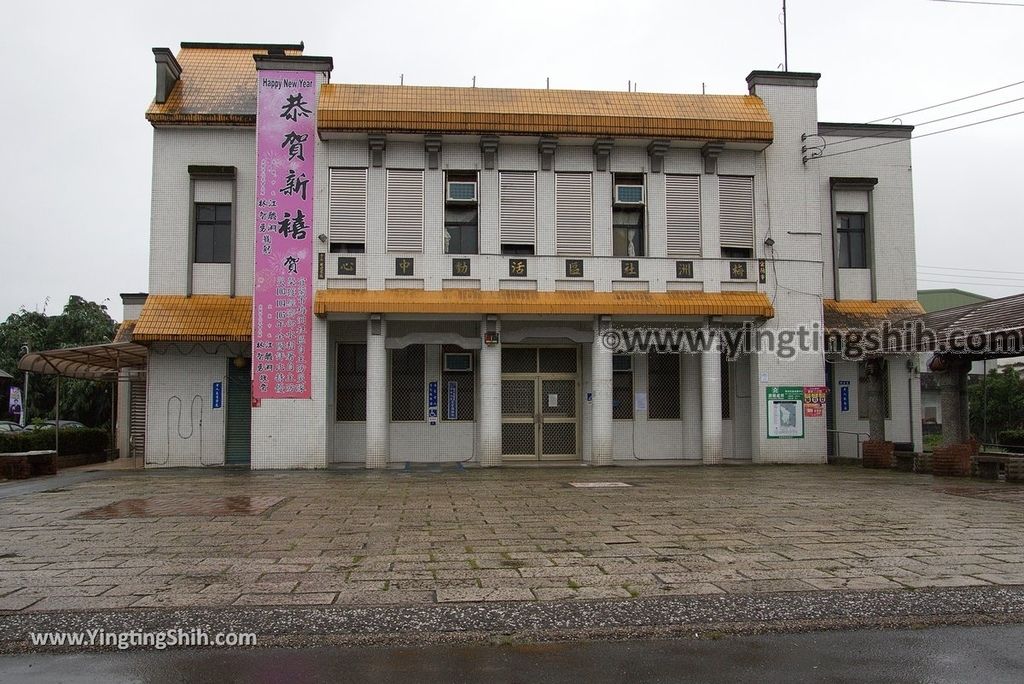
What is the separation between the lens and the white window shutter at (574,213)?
19.6 m

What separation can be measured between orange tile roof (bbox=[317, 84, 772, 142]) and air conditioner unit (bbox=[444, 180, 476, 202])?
135 centimetres

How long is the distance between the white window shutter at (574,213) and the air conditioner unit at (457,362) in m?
3.74

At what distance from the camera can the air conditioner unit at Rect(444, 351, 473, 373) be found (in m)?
20.3

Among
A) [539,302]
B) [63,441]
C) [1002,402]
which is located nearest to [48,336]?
[63,441]

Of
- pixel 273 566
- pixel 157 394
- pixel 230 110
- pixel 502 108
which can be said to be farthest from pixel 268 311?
pixel 273 566

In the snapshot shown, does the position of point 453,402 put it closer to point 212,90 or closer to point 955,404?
point 212,90

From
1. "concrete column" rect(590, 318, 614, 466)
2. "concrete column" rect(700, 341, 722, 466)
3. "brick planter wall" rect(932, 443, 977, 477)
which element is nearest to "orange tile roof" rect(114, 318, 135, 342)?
"concrete column" rect(590, 318, 614, 466)

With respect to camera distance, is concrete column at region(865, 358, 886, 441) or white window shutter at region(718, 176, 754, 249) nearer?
concrete column at region(865, 358, 886, 441)

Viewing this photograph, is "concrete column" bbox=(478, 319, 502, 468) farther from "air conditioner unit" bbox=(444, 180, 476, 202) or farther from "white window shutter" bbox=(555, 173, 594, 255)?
"air conditioner unit" bbox=(444, 180, 476, 202)

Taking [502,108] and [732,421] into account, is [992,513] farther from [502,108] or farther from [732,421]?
[502,108]

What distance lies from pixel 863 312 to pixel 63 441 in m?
22.2

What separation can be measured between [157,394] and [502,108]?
37.1 ft

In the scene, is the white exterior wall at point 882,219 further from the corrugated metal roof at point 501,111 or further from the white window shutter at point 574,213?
the white window shutter at point 574,213

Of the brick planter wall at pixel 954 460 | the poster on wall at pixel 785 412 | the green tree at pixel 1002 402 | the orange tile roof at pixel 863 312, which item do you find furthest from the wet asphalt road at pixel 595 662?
the green tree at pixel 1002 402
